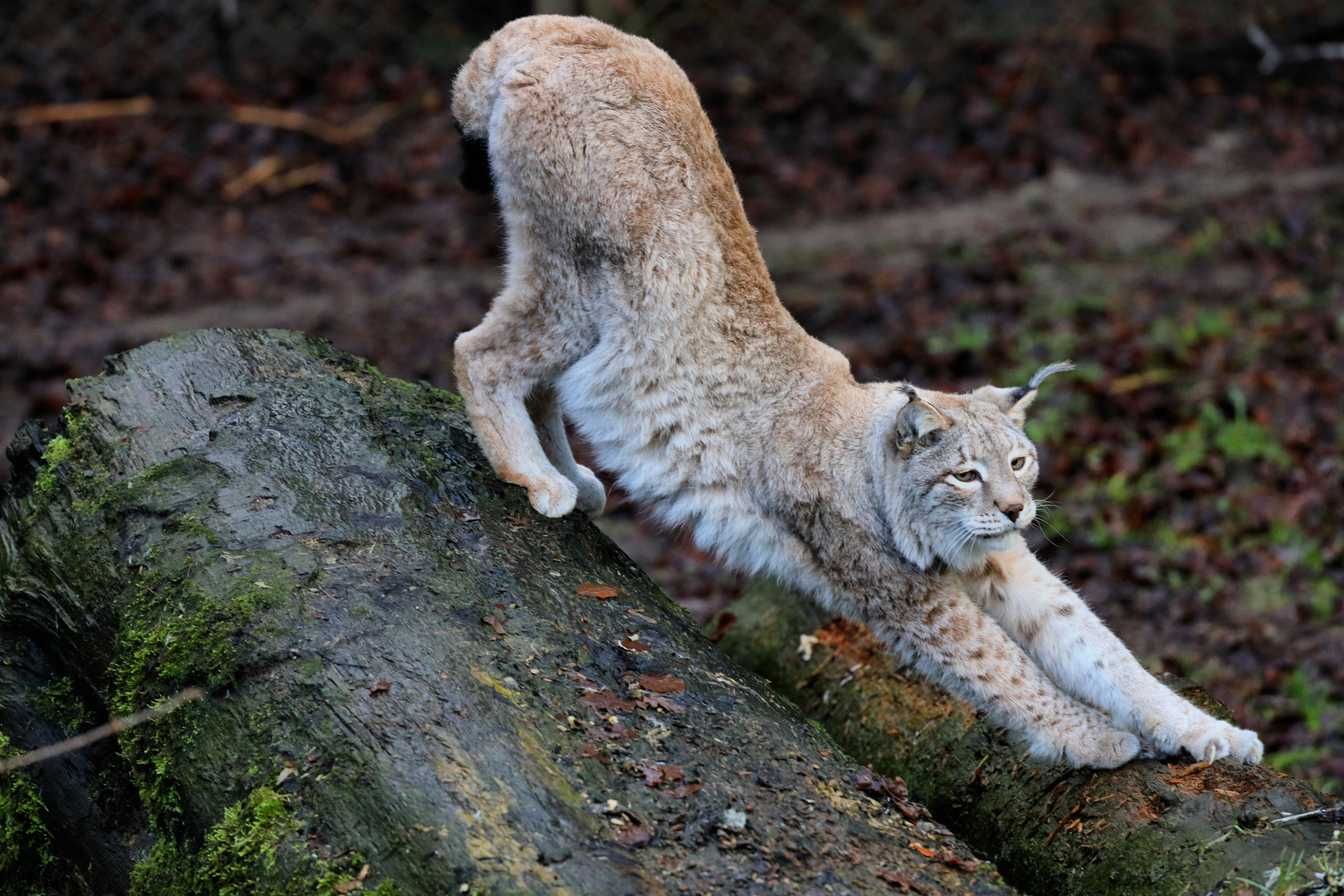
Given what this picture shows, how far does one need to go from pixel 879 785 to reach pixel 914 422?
1.31 metres

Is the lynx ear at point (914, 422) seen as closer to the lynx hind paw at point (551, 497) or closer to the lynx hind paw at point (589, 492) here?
the lynx hind paw at point (551, 497)

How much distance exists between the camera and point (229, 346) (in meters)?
4.17

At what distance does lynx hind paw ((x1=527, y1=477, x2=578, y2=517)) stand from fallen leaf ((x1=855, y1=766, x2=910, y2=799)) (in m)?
1.32

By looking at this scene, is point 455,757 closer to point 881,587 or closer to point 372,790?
point 372,790

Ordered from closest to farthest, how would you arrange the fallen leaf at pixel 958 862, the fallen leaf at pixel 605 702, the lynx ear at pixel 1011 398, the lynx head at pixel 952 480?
the fallen leaf at pixel 958 862 < the fallen leaf at pixel 605 702 < the lynx head at pixel 952 480 < the lynx ear at pixel 1011 398

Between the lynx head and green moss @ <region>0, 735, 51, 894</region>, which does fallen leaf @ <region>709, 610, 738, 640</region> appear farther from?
green moss @ <region>0, 735, 51, 894</region>

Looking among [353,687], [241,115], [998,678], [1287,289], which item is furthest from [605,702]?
[241,115]

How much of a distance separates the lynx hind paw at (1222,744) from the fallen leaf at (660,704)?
1.57m

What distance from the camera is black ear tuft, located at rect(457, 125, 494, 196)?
4430 millimetres

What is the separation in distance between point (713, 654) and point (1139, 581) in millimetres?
3615

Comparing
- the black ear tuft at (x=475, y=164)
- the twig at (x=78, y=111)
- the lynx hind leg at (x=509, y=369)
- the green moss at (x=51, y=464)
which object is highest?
the twig at (x=78, y=111)

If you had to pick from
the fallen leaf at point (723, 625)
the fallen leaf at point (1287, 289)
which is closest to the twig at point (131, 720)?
the fallen leaf at point (723, 625)

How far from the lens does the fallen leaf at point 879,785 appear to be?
3.15 m

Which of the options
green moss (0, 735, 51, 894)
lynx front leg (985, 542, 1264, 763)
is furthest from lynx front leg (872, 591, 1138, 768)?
green moss (0, 735, 51, 894)
